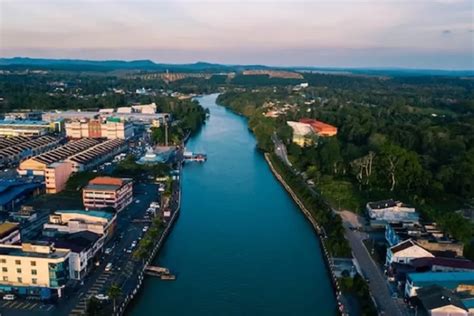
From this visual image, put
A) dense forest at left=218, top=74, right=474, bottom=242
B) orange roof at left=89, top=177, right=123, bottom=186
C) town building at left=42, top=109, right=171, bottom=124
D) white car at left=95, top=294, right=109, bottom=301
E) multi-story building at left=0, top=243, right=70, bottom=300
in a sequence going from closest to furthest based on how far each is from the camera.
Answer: white car at left=95, top=294, right=109, bottom=301 < multi-story building at left=0, top=243, right=70, bottom=300 < orange roof at left=89, top=177, right=123, bottom=186 < dense forest at left=218, top=74, right=474, bottom=242 < town building at left=42, top=109, right=171, bottom=124

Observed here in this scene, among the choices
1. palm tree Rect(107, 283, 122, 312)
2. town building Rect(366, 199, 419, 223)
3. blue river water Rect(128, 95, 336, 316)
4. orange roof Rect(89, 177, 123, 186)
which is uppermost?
orange roof Rect(89, 177, 123, 186)

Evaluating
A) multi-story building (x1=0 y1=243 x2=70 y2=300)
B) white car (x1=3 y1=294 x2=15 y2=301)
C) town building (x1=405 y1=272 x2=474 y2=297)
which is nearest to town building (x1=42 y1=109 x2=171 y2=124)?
multi-story building (x1=0 y1=243 x2=70 y2=300)

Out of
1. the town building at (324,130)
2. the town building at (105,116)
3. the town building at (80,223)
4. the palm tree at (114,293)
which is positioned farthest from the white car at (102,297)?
the town building at (105,116)

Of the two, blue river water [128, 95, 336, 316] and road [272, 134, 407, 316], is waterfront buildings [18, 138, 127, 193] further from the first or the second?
road [272, 134, 407, 316]

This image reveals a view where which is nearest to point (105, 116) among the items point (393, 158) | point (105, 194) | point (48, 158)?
point (48, 158)

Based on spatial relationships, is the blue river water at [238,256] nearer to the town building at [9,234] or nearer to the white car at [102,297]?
the white car at [102,297]

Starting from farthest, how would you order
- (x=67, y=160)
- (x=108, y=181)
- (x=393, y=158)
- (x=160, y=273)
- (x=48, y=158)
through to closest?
1. (x=48, y=158)
2. (x=67, y=160)
3. (x=393, y=158)
4. (x=108, y=181)
5. (x=160, y=273)

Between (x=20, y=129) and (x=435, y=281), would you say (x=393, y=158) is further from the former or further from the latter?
(x=20, y=129)
